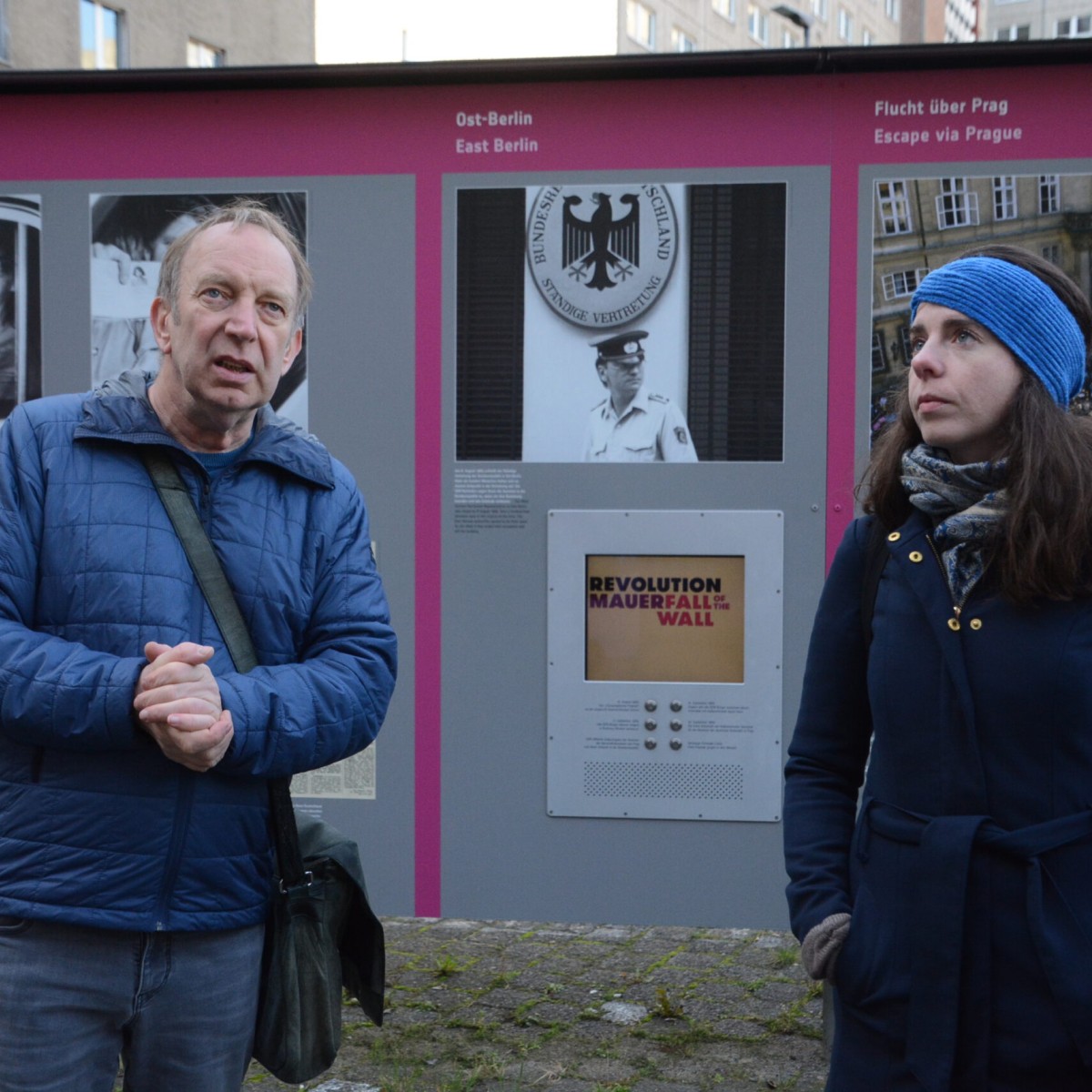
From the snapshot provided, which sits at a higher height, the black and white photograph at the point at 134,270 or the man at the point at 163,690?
the black and white photograph at the point at 134,270

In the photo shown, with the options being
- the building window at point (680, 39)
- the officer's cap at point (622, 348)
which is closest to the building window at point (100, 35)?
the officer's cap at point (622, 348)

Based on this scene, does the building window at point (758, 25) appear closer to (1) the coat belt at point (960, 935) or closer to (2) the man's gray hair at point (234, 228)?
(2) the man's gray hair at point (234, 228)

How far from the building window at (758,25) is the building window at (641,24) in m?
10.6

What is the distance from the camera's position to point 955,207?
3799 millimetres

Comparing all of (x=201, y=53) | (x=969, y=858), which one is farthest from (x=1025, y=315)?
(x=201, y=53)

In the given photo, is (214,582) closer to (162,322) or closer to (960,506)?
(162,322)

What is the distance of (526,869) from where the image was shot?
158 inches

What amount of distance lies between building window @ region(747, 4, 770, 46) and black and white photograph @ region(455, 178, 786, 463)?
68.5m

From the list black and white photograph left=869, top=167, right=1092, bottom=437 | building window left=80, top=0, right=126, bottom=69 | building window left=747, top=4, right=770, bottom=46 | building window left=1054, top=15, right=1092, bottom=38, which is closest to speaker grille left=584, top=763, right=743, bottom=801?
black and white photograph left=869, top=167, right=1092, bottom=437

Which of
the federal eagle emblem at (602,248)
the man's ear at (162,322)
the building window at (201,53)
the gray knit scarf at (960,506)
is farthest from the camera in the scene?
the building window at (201,53)

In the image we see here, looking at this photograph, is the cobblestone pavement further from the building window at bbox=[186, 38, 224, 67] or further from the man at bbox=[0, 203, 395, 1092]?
the building window at bbox=[186, 38, 224, 67]

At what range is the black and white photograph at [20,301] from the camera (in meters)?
4.08

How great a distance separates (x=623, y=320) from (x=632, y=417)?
0.26m

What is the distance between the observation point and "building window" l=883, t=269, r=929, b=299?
3.80 m
